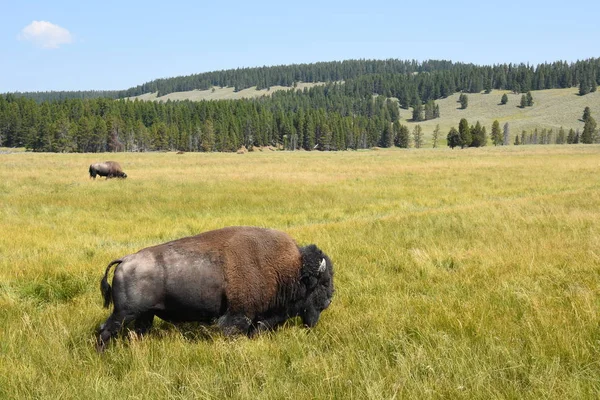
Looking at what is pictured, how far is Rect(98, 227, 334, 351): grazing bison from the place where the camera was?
4645 millimetres

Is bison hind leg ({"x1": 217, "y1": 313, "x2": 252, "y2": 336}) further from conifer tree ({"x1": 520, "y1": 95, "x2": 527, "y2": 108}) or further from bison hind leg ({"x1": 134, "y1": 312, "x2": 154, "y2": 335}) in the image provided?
conifer tree ({"x1": 520, "y1": 95, "x2": 527, "y2": 108})

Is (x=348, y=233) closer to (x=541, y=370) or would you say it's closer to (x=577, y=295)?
(x=577, y=295)

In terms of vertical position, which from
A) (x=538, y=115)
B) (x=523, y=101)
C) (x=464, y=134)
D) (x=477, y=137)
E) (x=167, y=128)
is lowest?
(x=477, y=137)

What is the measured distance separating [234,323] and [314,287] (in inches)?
42.8

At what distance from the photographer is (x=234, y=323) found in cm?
484

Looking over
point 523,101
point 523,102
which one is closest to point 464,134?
point 523,101

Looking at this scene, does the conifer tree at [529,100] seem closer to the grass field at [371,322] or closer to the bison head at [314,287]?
the grass field at [371,322]

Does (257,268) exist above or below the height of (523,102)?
below

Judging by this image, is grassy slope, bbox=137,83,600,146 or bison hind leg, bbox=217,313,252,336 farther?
grassy slope, bbox=137,83,600,146

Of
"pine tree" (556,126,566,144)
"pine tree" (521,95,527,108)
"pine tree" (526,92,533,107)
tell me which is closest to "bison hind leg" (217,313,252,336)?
"pine tree" (556,126,566,144)

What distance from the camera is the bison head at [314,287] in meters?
5.29

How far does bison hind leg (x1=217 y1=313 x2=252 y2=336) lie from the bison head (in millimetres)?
769

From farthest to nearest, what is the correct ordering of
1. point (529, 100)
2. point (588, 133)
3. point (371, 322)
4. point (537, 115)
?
1. point (529, 100)
2. point (537, 115)
3. point (588, 133)
4. point (371, 322)

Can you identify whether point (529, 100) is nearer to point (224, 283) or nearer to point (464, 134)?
point (464, 134)
